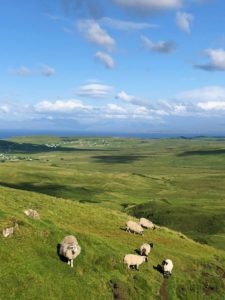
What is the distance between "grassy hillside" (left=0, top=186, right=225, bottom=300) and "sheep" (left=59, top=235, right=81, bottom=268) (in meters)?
0.88

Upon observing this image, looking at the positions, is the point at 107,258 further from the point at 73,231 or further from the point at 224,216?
the point at 224,216

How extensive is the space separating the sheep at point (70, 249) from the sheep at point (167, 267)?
1111cm

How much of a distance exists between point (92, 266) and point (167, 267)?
9.85 m

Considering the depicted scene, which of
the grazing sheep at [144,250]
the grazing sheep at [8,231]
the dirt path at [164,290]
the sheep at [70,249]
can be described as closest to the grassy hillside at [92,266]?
the dirt path at [164,290]

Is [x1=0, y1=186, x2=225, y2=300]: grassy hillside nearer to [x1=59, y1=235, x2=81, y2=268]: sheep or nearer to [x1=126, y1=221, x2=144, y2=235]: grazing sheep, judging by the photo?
[x1=59, y1=235, x2=81, y2=268]: sheep

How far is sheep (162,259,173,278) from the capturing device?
5344cm

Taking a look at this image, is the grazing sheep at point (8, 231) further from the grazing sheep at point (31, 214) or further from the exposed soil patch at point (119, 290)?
the exposed soil patch at point (119, 290)

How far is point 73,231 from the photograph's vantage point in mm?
54125

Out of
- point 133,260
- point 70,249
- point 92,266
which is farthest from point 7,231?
point 133,260

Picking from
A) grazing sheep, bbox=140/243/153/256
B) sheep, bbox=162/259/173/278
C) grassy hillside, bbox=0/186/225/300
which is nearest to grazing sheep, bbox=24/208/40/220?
grassy hillside, bbox=0/186/225/300

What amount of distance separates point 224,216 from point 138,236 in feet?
292

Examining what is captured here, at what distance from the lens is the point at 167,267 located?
53.6m

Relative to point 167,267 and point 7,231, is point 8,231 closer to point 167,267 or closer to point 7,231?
point 7,231

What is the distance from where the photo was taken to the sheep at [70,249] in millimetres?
47531
